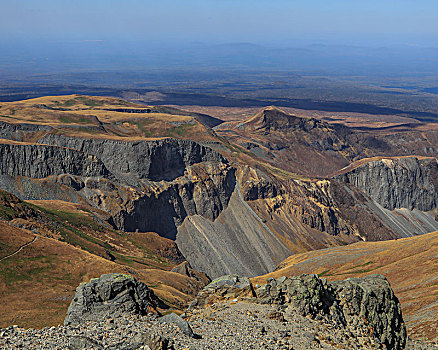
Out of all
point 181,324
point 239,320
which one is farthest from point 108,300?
point 239,320

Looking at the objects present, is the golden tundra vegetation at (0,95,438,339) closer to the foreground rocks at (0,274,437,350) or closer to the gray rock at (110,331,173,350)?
the foreground rocks at (0,274,437,350)

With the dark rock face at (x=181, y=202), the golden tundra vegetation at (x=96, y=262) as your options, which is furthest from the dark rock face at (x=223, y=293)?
the dark rock face at (x=181, y=202)

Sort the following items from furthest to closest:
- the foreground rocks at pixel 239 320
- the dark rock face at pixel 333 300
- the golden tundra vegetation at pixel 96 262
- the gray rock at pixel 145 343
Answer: the golden tundra vegetation at pixel 96 262 → the dark rock face at pixel 333 300 → the foreground rocks at pixel 239 320 → the gray rock at pixel 145 343

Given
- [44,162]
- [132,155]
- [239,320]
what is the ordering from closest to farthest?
1. [239,320]
2. [44,162]
3. [132,155]

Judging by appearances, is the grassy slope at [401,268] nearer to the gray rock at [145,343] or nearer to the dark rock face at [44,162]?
the gray rock at [145,343]

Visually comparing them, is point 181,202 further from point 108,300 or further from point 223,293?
point 108,300

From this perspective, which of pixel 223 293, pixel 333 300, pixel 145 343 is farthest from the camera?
pixel 333 300
